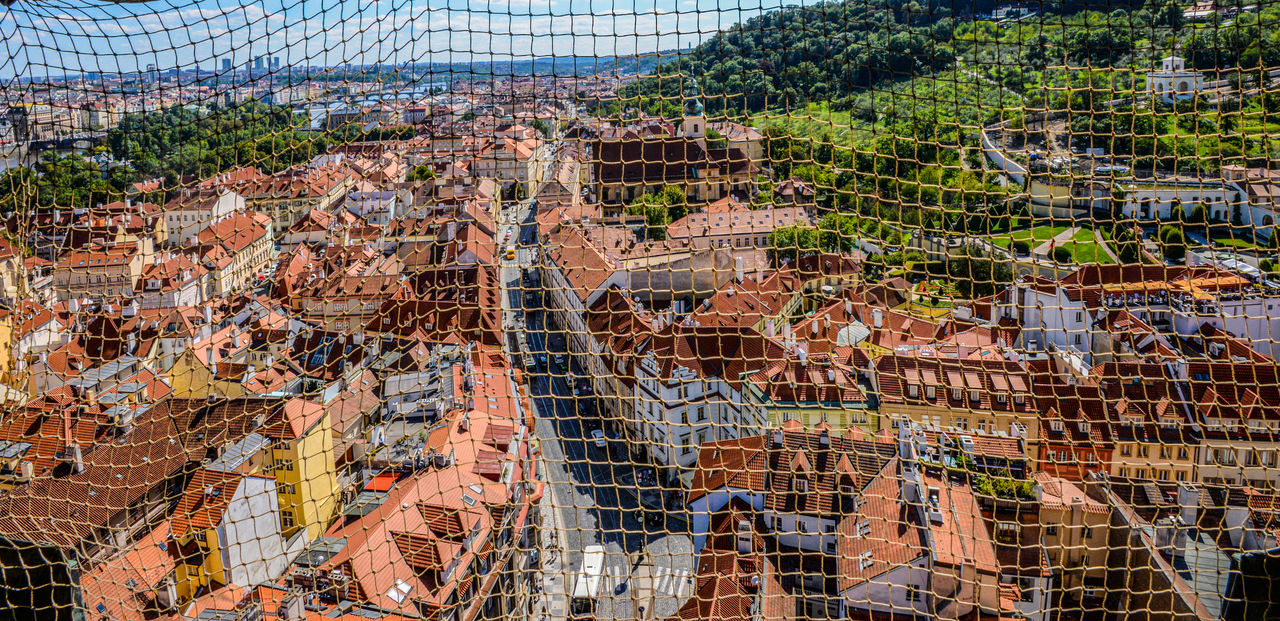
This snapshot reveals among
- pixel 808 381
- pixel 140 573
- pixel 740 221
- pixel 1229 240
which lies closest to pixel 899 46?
pixel 808 381

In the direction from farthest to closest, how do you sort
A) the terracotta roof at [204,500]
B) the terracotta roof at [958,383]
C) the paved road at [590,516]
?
the paved road at [590,516] → the terracotta roof at [958,383] → the terracotta roof at [204,500]

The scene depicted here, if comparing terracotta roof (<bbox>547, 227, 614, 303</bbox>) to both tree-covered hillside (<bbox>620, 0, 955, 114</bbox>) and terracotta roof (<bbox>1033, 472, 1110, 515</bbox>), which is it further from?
terracotta roof (<bbox>1033, 472, 1110, 515</bbox>)

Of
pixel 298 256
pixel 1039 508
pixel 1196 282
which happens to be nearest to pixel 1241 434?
pixel 1196 282

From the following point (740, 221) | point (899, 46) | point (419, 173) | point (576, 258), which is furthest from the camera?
point (419, 173)

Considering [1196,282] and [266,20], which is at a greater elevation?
[266,20]

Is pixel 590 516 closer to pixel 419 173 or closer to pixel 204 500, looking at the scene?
pixel 204 500

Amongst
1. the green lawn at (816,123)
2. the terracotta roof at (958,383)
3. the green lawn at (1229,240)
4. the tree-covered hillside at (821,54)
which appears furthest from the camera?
the green lawn at (1229,240)

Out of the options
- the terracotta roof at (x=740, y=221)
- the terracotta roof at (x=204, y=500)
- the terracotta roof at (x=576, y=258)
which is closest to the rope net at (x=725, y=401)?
the terracotta roof at (x=204, y=500)

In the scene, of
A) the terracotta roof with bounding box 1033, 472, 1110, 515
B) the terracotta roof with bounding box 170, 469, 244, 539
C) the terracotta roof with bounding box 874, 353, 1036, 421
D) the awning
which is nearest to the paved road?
the awning

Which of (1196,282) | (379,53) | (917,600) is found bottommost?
(917,600)

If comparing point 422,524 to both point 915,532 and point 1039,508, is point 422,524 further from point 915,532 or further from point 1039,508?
point 1039,508

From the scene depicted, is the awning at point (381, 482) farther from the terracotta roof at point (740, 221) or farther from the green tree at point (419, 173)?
the terracotta roof at point (740, 221)
